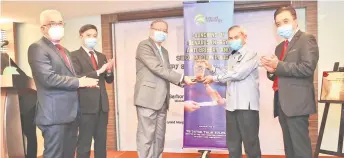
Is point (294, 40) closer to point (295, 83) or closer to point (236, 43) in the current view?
point (295, 83)

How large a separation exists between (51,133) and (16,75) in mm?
1062

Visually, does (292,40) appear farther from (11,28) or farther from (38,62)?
(11,28)

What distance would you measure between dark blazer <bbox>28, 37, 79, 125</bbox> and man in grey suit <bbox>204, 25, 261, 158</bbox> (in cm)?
131

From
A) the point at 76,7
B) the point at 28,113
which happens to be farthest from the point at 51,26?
the point at 76,7

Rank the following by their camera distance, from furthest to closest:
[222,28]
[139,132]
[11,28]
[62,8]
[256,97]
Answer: [11,28] < [62,8] < [222,28] < [139,132] < [256,97]

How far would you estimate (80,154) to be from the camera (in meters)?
2.70

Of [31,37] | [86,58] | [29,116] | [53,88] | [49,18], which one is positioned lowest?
[29,116]

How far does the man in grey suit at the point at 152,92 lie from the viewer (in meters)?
2.74

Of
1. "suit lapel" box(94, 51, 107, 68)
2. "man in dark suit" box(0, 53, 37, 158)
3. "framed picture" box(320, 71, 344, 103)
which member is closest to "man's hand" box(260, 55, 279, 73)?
"framed picture" box(320, 71, 344, 103)

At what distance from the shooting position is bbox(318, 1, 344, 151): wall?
3607 millimetres

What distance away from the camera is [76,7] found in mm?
3926

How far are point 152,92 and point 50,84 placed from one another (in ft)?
3.21

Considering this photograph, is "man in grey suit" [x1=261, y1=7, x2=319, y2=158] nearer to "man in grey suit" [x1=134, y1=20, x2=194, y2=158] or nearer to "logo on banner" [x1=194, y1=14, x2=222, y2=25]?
"man in grey suit" [x1=134, y1=20, x2=194, y2=158]

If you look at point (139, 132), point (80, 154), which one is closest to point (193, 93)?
point (139, 132)
